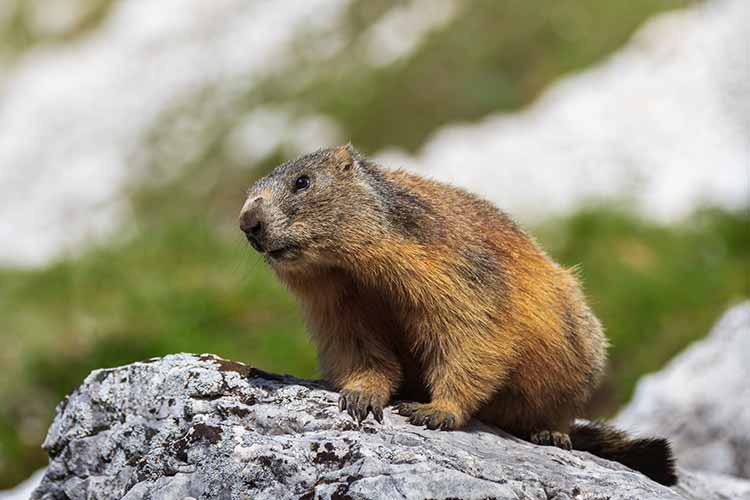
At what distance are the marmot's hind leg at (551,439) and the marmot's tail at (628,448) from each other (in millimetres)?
395

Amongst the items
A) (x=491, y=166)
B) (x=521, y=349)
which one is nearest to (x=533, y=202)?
(x=491, y=166)

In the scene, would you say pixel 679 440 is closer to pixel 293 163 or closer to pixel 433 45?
pixel 293 163

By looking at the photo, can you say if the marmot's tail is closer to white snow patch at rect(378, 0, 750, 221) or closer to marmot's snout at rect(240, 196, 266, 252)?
marmot's snout at rect(240, 196, 266, 252)

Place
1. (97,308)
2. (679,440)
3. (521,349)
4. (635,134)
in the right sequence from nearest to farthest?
(521,349) → (679,440) → (97,308) → (635,134)

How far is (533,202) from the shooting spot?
1848 cm

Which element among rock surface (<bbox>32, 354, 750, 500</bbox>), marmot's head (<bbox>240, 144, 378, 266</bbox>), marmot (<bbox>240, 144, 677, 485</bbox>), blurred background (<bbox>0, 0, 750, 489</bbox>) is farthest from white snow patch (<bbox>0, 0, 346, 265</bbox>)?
marmot (<bbox>240, 144, 677, 485</bbox>)

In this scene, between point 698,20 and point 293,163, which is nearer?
point 293,163

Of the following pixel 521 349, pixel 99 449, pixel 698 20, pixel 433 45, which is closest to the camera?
pixel 99 449

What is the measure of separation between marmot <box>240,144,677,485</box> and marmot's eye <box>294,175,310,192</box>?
10mm

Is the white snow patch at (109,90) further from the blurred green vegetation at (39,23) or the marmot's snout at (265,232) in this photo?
the marmot's snout at (265,232)

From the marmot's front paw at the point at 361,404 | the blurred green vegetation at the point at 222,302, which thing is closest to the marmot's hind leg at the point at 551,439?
the marmot's front paw at the point at 361,404

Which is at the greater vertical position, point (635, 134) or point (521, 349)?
point (635, 134)

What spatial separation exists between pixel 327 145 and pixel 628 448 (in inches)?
642

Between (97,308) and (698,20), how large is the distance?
15.1 meters
